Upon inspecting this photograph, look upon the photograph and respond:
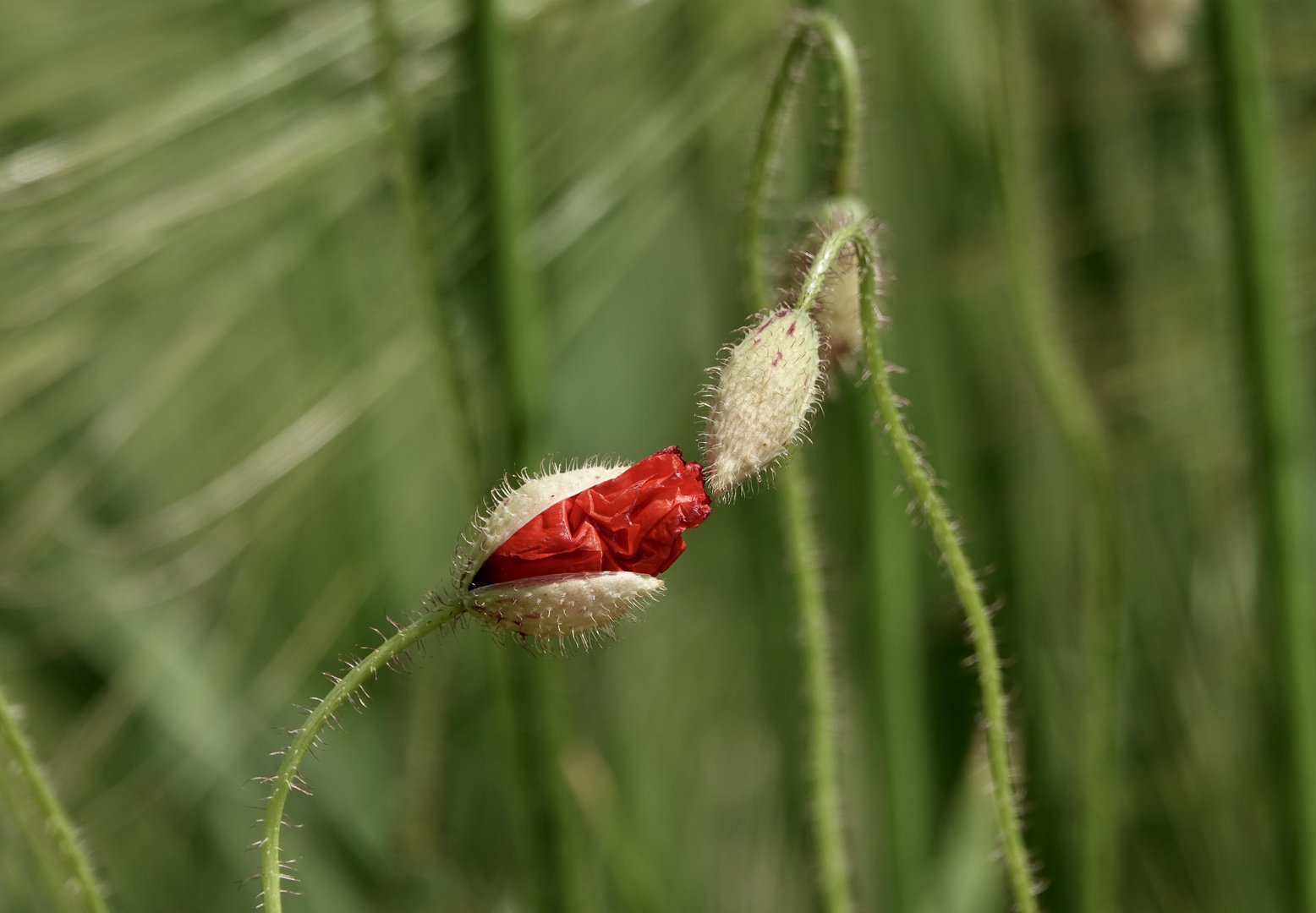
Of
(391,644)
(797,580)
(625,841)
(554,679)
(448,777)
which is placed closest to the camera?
(391,644)

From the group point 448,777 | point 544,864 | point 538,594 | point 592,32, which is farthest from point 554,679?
point 448,777

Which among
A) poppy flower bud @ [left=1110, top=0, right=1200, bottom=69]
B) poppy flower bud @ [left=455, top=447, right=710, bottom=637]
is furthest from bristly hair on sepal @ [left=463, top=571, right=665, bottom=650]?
poppy flower bud @ [left=1110, top=0, right=1200, bottom=69]

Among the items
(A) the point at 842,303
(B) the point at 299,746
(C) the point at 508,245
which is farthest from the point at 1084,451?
(B) the point at 299,746

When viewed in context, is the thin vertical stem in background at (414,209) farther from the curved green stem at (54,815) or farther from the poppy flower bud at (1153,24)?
the poppy flower bud at (1153,24)

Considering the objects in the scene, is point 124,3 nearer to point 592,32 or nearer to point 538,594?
point 592,32

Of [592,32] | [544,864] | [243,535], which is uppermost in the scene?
[592,32]

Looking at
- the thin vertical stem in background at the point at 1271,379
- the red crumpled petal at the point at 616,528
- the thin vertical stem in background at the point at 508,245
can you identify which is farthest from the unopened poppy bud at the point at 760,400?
the thin vertical stem in background at the point at 1271,379

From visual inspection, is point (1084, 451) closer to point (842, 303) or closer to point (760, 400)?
point (842, 303)

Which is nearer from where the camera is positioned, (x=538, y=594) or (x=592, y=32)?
(x=538, y=594)
